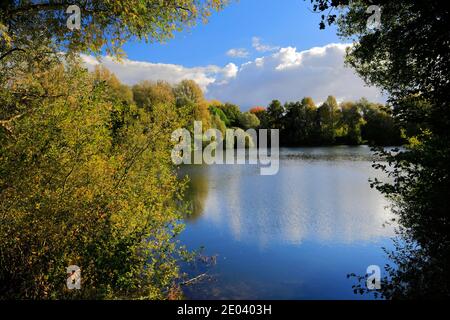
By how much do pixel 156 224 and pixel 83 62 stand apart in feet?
17.8

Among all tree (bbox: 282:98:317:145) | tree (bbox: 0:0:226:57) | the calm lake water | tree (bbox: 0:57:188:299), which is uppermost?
tree (bbox: 282:98:317:145)

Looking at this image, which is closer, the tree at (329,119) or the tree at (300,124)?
the tree at (329,119)

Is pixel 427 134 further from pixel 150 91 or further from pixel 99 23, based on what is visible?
pixel 150 91

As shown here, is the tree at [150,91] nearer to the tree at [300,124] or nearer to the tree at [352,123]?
the tree at [300,124]

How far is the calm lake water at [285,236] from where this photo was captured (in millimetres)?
12625

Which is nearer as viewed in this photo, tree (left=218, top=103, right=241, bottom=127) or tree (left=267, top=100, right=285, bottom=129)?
tree (left=218, top=103, right=241, bottom=127)

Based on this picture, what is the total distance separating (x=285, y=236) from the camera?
18.3 metres

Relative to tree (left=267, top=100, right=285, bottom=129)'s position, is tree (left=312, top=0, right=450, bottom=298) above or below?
below

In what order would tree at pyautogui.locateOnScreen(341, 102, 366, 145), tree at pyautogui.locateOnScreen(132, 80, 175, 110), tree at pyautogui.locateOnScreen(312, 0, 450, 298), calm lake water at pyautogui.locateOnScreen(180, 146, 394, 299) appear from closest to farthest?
tree at pyautogui.locateOnScreen(312, 0, 450, 298) → calm lake water at pyautogui.locateOnScreen(180, 146, 394, 299) → tree at pyautogui.locateOnScreen(132, 80, 175, 110) → tree at pyautogui.locateOnScreen(341, 102, 366, 145)

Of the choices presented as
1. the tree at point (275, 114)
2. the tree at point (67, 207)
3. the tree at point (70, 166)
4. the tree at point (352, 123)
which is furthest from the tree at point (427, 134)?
the tree at point (275, 114)

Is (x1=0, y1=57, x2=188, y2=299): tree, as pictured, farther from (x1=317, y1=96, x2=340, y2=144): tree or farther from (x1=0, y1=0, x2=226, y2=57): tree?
(x1=317, y1=96, x2=340, y2=144): tree

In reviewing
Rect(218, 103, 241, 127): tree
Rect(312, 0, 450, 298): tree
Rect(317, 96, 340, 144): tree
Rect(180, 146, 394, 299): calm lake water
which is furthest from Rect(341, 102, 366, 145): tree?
Rect(312, 0, 450, 298): tree

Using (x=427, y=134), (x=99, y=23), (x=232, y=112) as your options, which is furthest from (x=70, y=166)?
(x=232, y=112)

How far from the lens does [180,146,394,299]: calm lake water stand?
1262 centimetres
